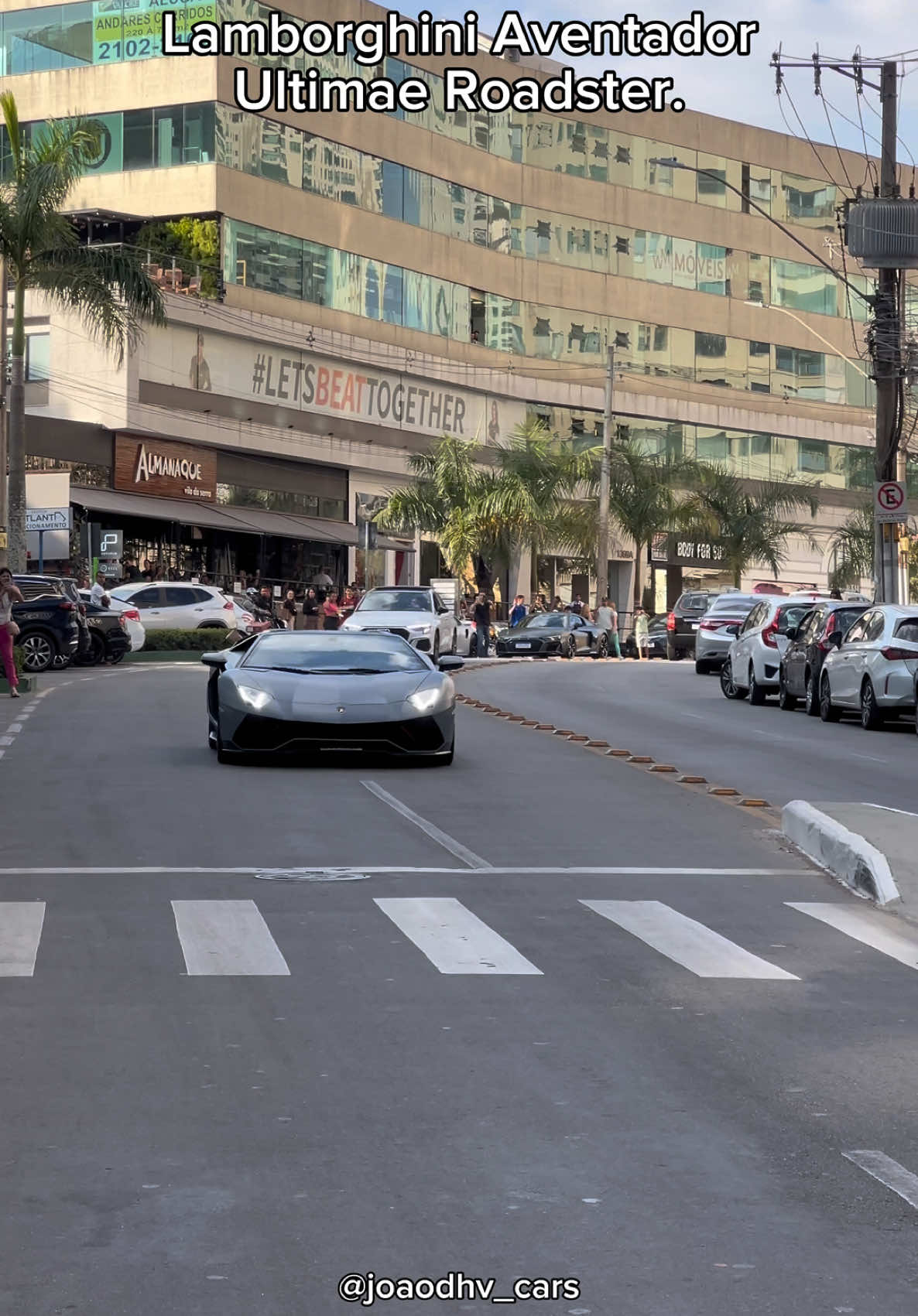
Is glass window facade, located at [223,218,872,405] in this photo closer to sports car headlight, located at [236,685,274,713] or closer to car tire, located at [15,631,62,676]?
car tire, located at [15,631,62,676]

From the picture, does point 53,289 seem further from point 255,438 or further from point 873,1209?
point 873,1209

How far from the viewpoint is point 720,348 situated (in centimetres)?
8644

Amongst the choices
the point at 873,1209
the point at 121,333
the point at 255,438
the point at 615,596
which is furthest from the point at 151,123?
the point at 873,1209

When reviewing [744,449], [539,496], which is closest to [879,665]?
[539,496]

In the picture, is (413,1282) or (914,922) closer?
(413,1282)

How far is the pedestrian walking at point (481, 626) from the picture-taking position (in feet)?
182

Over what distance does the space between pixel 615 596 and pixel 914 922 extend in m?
70.4

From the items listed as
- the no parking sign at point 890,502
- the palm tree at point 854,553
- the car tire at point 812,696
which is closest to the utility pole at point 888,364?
the no parking sign at point 890,502

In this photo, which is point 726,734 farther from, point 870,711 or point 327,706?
point 327,706

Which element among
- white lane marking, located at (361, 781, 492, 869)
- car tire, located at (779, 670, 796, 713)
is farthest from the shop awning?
white lane marking, located at (361, 781, 492, 869)

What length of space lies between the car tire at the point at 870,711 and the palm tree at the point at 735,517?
4398cm

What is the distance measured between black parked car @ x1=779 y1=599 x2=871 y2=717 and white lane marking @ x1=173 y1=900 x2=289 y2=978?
19.2 metres

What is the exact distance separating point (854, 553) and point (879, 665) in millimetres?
52307

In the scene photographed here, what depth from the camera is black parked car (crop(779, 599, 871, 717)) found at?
1148 inches
